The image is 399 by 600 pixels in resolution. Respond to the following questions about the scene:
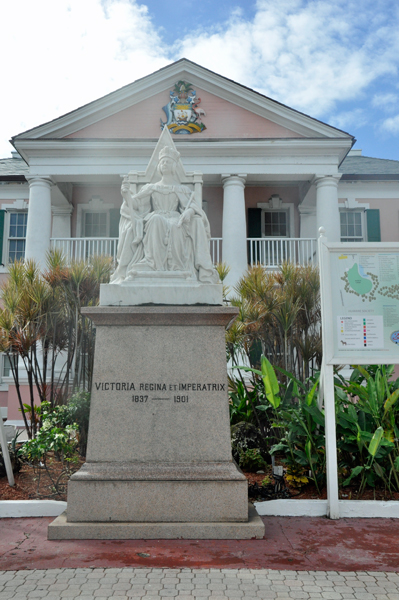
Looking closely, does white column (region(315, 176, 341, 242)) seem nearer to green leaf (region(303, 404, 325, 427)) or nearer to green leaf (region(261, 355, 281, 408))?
green leaf (region(261, 355, 281, 408))

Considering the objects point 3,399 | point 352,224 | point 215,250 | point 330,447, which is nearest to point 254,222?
point 215,250

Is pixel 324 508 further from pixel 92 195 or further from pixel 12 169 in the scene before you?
pixel 12 169

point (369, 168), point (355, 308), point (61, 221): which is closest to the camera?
point (355, 308)

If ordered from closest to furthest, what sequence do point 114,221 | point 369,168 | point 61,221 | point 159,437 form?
point 159,437 < point 114,221 < point 61,221 < point 369,168

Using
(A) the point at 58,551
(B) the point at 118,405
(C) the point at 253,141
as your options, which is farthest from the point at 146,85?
(A) the point at 58,551

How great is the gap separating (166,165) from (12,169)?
16397 mm

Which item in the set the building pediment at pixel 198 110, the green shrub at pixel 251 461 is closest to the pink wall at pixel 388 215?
the building pediment at pixel 198 110

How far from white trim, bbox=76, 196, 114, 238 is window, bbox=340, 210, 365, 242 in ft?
26.5

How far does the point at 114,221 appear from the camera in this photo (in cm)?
1731

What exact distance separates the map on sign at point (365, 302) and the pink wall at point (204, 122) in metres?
11.4

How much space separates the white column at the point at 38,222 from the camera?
14281 mm

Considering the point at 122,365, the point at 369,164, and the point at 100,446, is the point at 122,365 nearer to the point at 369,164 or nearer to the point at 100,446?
the point at 100,446

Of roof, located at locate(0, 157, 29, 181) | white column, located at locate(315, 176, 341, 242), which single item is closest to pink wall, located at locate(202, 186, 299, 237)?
white column, located at locate(315, 176, 341, 242)

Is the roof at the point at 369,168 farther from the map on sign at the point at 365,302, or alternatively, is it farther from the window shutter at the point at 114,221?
the map on sign at the point at 365,302
